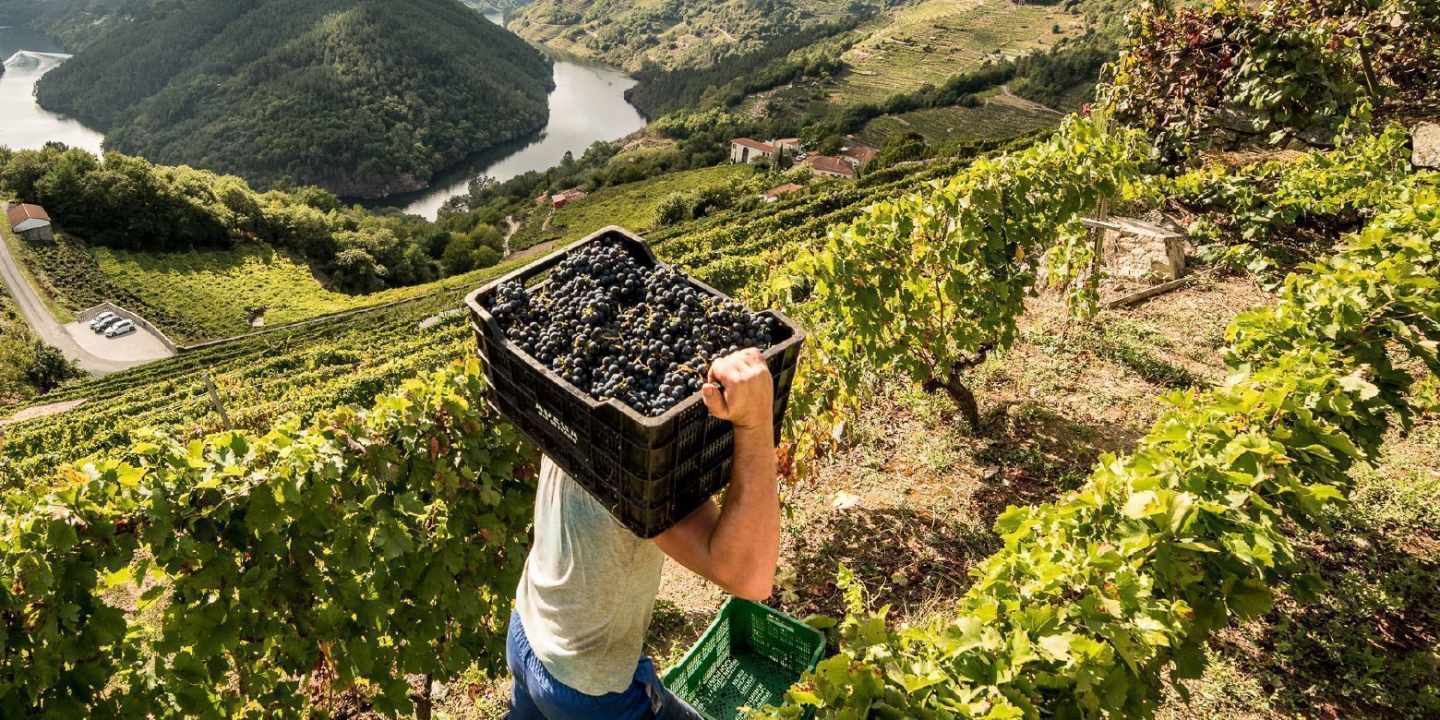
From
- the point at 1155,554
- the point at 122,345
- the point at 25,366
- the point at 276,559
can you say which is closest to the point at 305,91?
the point at 122,345

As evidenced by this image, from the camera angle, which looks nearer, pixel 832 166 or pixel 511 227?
pixel 832 166

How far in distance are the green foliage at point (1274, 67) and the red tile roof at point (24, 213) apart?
73225 millimetres

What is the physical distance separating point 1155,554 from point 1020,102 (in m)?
85.3

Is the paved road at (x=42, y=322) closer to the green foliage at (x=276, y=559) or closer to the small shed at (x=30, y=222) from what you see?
the small shed at (x=30, y=222)

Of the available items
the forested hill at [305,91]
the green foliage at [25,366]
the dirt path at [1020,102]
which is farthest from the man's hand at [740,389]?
the forested hill at [305,91]

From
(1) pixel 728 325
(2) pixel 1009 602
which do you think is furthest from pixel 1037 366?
(1) pixel 728 325

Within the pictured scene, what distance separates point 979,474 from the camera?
503 cm

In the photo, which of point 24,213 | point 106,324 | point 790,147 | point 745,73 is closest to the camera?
point 106,324

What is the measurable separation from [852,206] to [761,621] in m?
33.2

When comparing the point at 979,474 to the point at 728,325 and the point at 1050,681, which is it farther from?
the point at 728,325

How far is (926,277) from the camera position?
5156 mm

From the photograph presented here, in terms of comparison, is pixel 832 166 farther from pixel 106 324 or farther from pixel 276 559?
pixel 276 559

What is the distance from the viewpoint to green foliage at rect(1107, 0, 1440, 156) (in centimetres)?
888

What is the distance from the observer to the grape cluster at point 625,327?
6.24ft
